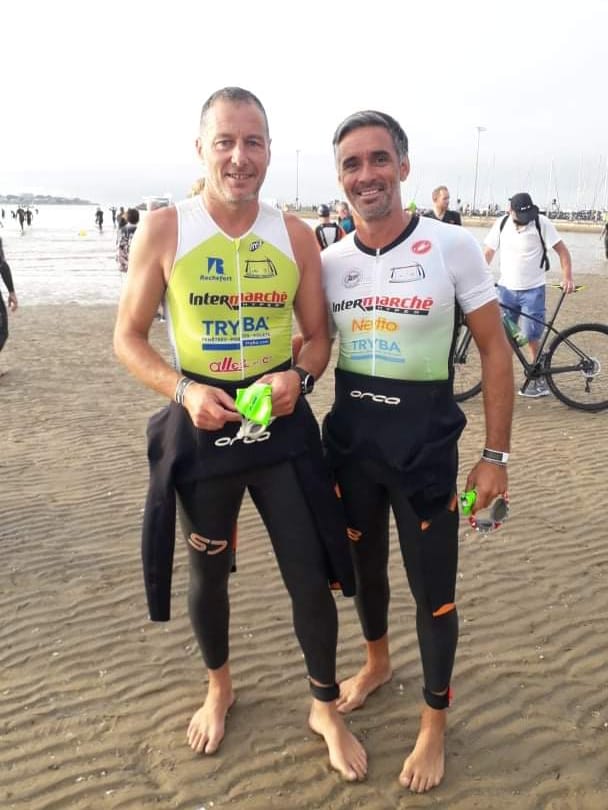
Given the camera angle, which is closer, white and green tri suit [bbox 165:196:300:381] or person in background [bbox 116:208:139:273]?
white and green tri suit [bbox 165:196:300:381]

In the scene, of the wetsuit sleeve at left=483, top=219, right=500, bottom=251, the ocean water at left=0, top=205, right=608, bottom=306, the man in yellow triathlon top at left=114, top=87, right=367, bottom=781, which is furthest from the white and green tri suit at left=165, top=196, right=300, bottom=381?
the ocean water at left=0, top=205, right=608, bottom=306

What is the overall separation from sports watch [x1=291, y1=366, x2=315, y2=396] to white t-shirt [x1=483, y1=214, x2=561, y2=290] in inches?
214

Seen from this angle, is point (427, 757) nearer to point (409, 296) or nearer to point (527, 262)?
point (409, 296)

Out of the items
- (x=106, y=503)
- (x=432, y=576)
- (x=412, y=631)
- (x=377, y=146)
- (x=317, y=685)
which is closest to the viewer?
(x=377, y=146)

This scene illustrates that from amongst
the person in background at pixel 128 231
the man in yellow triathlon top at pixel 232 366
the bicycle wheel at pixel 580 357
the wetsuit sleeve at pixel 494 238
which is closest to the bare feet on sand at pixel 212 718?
the man in yellow triathlon top at pixel 232 366

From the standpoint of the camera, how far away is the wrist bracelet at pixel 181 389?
2252 millimetres

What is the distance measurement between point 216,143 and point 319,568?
1564mm

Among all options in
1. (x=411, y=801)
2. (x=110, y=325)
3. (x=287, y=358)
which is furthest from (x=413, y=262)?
(x=110, y=325)

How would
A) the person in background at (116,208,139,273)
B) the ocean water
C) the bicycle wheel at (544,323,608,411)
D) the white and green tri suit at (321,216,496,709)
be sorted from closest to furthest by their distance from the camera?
the white and green tri suit at (321,216,496,709) < the bicycle wheel at (544,323,608,411) < the person in background at (116,208,139,273) < the ocean water

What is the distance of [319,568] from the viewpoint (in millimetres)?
2475

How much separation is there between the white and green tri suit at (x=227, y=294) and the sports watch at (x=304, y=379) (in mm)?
114

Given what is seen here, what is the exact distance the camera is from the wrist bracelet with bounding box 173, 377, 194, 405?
225 cm

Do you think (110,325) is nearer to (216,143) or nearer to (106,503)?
(106,503)

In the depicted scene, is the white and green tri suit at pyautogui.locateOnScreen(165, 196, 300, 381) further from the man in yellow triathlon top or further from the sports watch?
the sports watch
